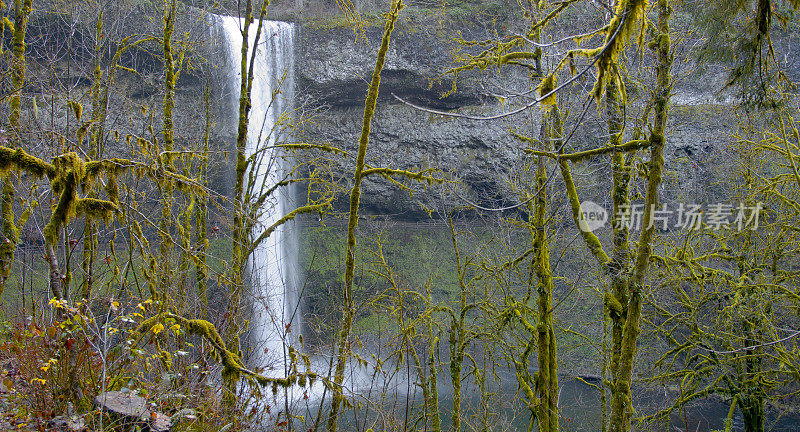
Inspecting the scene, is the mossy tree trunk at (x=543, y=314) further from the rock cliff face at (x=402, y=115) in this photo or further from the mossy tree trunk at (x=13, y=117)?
the rock cliff face at (x=402, y=115)

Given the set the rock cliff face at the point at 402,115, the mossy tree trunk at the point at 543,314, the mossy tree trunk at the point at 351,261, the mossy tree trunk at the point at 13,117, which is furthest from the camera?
the rock cliff face at the point at 402,115

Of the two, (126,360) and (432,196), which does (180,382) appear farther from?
(432,196)

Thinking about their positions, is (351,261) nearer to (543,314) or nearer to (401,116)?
(543,314)

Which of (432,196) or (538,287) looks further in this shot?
(432,196)

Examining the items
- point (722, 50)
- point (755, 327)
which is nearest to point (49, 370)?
point (722, 50)

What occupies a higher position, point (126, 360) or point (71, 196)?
point (71, 196)

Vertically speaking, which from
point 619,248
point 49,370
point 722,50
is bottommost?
point 49,370

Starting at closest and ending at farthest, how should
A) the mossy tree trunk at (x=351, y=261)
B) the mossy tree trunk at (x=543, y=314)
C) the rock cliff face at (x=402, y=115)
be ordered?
the mossy tree trunk at (x=351, y=261) < the mossy tree trunk at (x=543, y=314) < the rock cliff face at (x=402, y=115)

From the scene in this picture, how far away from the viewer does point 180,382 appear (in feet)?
14.4

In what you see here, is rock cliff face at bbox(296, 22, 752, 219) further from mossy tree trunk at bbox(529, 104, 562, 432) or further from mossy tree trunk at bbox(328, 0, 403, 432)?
mossy tree trunk at bbox(328, 0, 403, 432)

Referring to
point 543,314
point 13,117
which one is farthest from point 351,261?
point 13,117

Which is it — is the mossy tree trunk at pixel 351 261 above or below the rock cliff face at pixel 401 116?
below

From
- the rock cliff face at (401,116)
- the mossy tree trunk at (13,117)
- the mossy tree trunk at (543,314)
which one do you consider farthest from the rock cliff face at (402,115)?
the mossy tree trunk at (13,117)

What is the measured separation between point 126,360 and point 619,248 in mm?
5449
